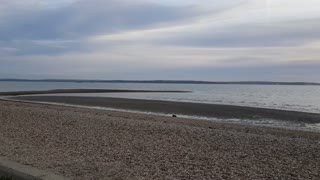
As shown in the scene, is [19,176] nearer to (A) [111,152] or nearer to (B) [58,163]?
(B) [58,163]

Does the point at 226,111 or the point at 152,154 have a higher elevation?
the point at 152,154

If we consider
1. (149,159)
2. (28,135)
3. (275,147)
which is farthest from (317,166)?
(28,135)

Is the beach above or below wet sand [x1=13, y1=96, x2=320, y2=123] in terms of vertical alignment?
above

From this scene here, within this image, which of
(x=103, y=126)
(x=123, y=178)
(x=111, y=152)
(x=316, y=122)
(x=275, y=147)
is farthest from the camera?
(x=316, y=122)

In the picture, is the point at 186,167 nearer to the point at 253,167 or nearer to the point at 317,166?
the point at 253,167

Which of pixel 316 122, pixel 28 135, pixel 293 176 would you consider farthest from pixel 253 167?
pixel 316 122

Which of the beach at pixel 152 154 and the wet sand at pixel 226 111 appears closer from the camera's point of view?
the beach at pixel 152 154

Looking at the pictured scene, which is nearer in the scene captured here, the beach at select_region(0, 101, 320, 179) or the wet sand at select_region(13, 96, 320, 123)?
the beach at select_region(0, 101, 320, 179)

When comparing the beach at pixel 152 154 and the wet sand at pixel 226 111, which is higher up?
the beach at pixel 152 154

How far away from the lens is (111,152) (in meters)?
8.34

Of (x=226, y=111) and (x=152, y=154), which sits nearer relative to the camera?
(x=152, y=154)

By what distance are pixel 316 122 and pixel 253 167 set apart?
16380mm

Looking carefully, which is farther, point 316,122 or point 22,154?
point 316,122

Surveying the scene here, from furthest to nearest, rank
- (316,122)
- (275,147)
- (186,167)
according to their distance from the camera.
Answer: (316,122)
(275,147)
(186,167)
